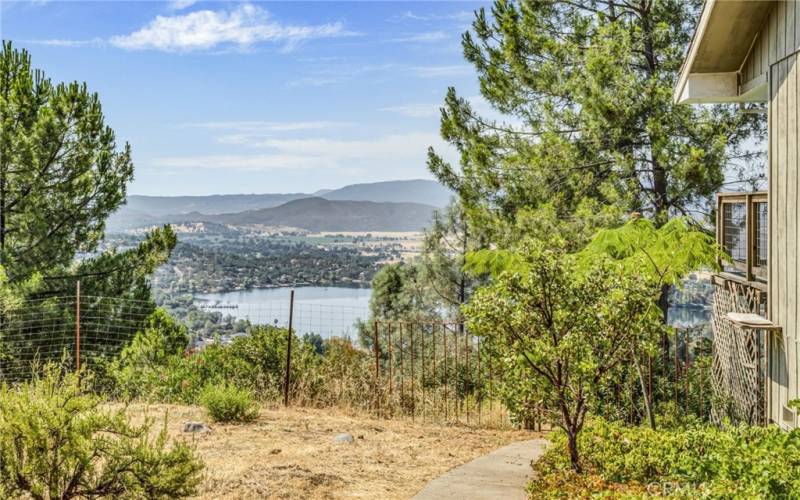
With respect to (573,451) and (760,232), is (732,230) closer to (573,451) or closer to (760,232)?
(760,232)

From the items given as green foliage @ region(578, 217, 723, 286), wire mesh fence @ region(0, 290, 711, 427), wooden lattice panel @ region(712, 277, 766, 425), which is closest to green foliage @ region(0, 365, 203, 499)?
wire mesh fence @ region(0, 290, 711, 427)

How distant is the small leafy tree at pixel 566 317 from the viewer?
16.0 feet

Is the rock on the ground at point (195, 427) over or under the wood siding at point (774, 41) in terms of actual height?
under

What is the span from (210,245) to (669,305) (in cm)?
2662

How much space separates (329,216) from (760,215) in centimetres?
4271

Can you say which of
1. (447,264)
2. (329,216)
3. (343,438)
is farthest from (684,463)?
(329,216)

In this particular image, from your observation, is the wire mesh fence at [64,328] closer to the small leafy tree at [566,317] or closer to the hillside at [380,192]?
the small leafy tree at [566,317]

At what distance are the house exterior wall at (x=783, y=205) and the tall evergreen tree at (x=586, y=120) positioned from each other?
16.2 feet

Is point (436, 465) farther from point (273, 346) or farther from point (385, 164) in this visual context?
point (385, 164)

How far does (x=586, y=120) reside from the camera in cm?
1167

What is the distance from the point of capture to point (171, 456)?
373 cm

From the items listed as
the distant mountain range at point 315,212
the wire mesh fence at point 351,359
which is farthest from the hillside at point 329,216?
the wire mesh fence at point 351,359

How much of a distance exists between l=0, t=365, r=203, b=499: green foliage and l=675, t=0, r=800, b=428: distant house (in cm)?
488

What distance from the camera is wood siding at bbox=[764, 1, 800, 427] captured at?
529 centimetres
